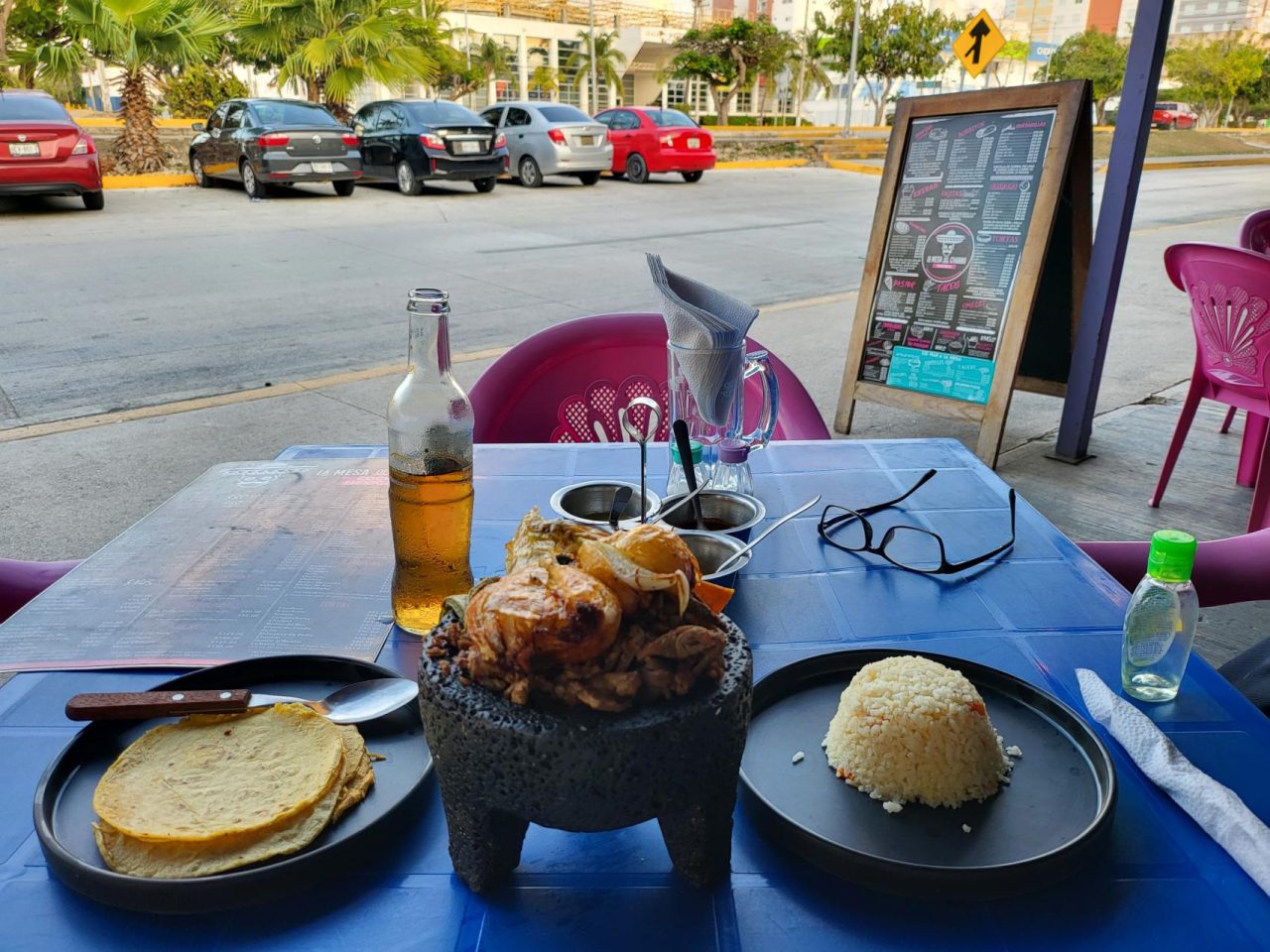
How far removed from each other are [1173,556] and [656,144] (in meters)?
17.0

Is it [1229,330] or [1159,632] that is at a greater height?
[1159,632]

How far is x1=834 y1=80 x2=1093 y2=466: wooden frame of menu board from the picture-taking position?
13.8 ft

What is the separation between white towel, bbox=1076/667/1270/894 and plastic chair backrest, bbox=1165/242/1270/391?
122 inches

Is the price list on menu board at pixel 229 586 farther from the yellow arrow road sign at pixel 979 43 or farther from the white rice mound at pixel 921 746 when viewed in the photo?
the yellow arrow road sign at pixel 979 43

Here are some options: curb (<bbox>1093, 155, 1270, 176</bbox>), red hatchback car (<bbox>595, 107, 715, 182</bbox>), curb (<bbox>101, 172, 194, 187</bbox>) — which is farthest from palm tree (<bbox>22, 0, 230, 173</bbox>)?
curb (<bbox>1093, 155, 1270, 176</bbox>)

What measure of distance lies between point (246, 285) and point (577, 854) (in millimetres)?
8195

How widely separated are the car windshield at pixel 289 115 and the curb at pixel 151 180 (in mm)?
2717

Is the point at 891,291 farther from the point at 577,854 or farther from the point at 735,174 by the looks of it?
the point at 735,174

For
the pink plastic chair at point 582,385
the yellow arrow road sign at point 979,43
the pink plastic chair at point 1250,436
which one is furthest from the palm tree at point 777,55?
the pink plastic chair at point 582,385

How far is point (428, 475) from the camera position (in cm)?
126

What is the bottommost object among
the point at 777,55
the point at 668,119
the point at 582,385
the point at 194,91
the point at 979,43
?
the point at 582,385

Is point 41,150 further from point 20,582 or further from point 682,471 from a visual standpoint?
point 682,471

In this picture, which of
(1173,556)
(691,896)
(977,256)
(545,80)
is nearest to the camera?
(691,896)

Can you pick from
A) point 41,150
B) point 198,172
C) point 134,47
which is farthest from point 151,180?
point 41,150
